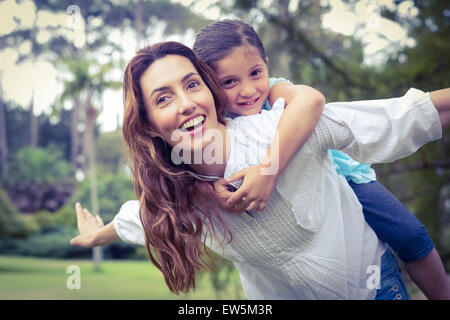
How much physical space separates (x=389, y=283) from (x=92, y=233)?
92 centimetres

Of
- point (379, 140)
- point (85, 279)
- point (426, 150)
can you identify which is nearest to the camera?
Answer: point (379, 140)

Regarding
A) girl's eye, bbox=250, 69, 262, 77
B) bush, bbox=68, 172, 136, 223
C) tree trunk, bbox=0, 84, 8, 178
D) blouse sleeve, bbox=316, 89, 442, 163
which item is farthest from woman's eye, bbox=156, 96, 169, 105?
tree trunk, bbox=0, 84, 8, 178

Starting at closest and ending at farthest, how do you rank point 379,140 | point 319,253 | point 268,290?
point 379,140 → point 319,253 → point 268,290

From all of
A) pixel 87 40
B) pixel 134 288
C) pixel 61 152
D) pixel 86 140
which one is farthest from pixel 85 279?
pixel 61 152

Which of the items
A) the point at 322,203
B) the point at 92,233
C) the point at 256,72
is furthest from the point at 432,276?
the point at 92,233

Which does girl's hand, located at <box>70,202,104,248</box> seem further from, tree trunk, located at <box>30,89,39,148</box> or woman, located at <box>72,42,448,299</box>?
tree trunk, located at <box>30,89,39,148</box>

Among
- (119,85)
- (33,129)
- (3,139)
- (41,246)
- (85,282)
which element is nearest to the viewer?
(119,85)

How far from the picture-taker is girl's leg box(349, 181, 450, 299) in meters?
1.12

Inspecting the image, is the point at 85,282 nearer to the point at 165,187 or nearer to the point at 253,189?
the point at 165,187

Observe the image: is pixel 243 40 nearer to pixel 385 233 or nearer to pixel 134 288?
pixel 385 233

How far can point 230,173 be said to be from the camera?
3.28 ft

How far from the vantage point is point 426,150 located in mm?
2154

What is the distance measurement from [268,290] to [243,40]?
0.71 meters
